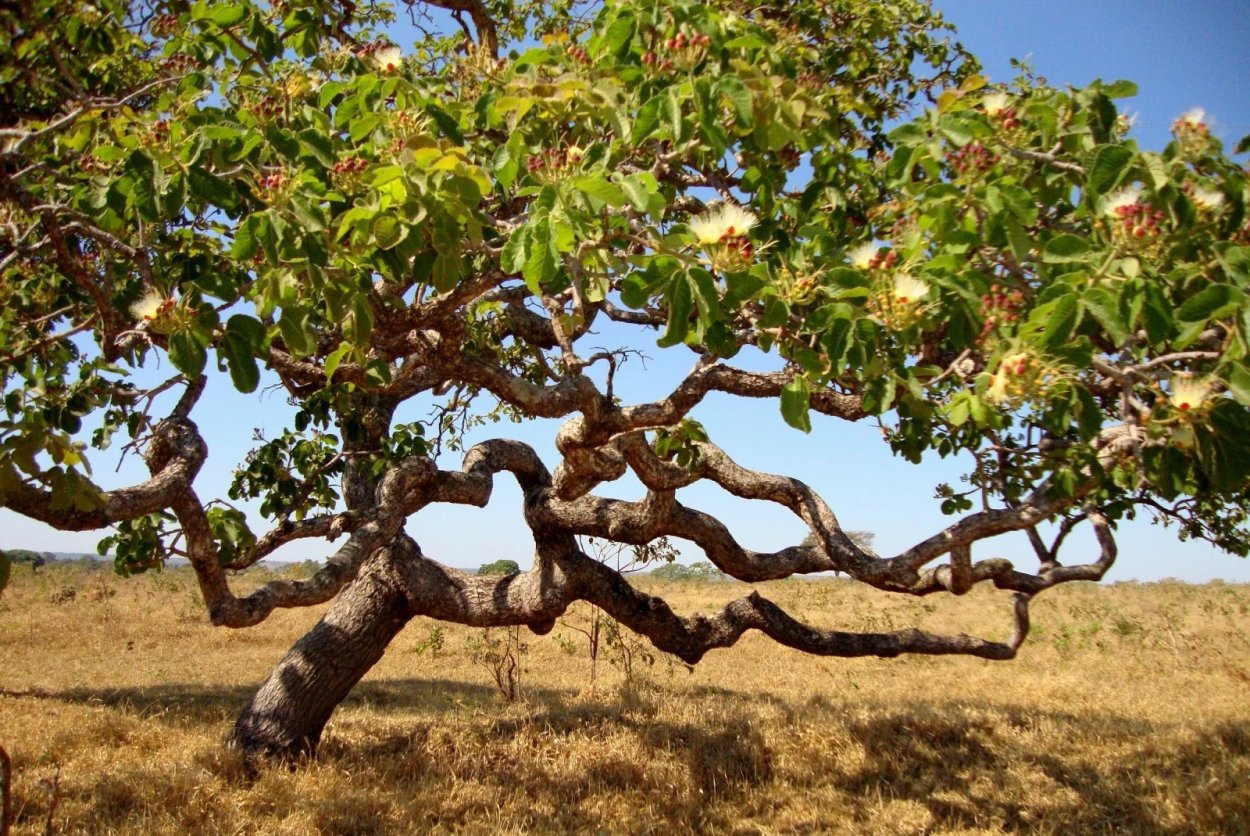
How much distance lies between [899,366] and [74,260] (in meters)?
3.49

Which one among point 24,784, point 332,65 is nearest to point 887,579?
point 332,65

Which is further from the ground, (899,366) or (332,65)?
(332,65)

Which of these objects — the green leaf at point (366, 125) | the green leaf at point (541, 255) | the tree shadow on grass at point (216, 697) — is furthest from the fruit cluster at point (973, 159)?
the tree shadow on grass at point (216, 697)

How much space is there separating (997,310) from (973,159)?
1.48 feet

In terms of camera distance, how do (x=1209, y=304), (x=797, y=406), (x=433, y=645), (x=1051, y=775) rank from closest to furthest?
(x=1209, y=304) < (x=797, y=406) < (x=1051, y=775) < (x=433, y=645)

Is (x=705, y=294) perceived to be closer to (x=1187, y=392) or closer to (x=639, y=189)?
(x=639, y=189)

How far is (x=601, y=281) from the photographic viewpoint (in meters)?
2.50

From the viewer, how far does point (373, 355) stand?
4.14m

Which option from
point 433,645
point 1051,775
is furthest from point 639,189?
point 433,645

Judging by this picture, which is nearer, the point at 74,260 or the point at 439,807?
the point at 74,260

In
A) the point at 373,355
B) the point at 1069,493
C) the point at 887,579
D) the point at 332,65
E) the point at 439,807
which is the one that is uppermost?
the point at 332,65

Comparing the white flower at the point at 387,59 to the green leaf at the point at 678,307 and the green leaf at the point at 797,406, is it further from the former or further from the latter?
the green leaf at the point at 797,406

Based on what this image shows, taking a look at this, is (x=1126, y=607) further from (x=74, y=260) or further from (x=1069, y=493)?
(x=74, y=260)

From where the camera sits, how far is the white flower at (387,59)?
2.68m
